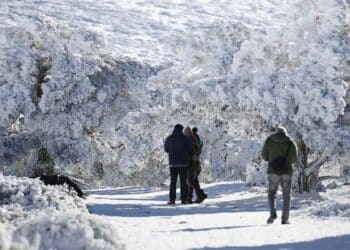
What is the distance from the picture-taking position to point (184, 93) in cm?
2639

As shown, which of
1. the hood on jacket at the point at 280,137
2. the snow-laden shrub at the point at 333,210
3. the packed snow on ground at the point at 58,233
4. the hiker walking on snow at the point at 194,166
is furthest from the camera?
the hiker walking on snow at the point at 194,166

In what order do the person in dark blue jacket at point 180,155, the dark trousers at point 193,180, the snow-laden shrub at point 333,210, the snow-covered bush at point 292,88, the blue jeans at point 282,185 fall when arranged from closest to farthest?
the blue jeans at point 282,185 → the snow-laden shrub at point 333,210 → the person in dark blue jacket at point 180,155 → the dark trousers at point 193,180 → the snow-covered bush at point 292,88

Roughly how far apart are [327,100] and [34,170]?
14.4 meters

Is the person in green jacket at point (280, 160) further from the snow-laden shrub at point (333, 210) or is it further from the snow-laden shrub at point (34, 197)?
the snow-laden shrub at point (34, 197)

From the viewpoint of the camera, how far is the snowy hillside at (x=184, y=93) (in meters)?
22.7

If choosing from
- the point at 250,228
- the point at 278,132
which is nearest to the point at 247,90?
the point at 278,132

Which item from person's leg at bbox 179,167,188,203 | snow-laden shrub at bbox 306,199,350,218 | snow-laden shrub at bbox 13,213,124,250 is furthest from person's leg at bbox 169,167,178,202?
snow-laden shrub at bbox 13,213,124,250

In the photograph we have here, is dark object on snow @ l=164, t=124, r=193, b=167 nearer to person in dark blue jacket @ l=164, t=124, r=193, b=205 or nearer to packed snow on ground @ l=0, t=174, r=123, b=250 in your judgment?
person in dark blue jacket @ l=164, t=124, r=193, b=205

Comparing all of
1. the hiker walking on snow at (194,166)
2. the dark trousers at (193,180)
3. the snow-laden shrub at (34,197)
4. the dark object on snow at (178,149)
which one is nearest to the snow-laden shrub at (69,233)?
the snow-laden shrub at (34,197)

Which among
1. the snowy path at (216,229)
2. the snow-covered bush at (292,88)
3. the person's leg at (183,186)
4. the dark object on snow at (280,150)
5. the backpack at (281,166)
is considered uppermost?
the snow-covered bush at (292,88)

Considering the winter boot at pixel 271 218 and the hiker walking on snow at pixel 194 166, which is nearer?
the winter boot at pixel 271 218

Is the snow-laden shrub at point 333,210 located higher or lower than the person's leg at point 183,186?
lower

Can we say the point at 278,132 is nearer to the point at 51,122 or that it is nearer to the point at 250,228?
the point at 250,228

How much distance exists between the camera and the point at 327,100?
22.1m
